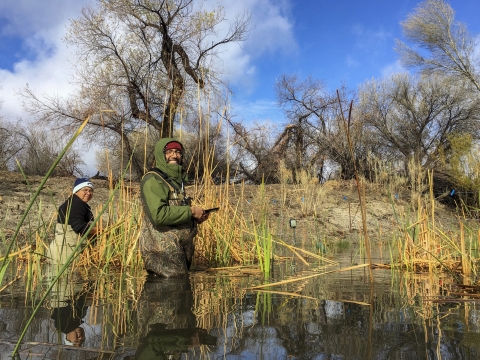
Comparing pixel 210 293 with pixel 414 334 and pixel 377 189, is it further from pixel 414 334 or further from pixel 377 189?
pixel 377 189

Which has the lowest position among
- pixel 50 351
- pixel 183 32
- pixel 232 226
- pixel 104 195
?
pixel 50 351

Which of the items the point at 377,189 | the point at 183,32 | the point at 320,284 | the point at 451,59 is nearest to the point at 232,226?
the point at 320,284

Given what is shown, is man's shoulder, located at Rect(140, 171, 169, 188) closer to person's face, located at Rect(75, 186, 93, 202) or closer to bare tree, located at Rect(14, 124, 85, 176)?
person's face, located at Rect(75, 186, 93, 202)

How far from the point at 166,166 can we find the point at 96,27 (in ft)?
49.3

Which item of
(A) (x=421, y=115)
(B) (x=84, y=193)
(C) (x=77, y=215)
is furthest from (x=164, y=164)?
(A) (x=421, y=115)

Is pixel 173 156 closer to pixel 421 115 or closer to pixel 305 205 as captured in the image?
pixel 305 205

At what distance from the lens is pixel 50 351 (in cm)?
140

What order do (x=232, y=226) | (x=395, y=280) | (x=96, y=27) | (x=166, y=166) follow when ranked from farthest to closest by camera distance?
(x=96, y=27) → (x=232, y=226) → (x=166, y=166) → (x=395, y=280)

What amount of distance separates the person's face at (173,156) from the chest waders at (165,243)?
0.20 metres

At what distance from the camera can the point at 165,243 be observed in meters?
3.56

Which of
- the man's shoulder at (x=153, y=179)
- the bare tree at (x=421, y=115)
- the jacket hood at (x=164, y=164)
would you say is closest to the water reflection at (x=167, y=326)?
the man's shoulder at (x=153, y=179)

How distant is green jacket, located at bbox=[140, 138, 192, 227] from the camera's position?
339 cm

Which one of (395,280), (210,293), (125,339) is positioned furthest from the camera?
(395,280)

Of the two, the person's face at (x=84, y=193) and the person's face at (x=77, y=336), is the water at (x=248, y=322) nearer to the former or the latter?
the person's face at (x=77, y=336)
